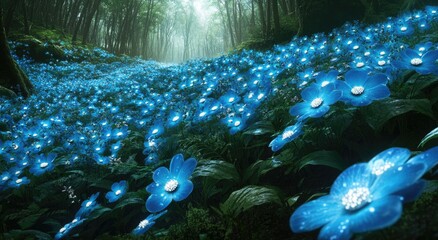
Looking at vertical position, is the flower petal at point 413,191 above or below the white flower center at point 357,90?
below

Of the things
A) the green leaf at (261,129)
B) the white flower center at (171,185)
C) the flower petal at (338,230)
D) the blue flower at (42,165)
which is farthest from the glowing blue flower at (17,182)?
the flower petal at (338,230)

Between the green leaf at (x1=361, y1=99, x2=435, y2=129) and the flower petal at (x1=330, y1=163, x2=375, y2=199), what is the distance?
2.84 ft

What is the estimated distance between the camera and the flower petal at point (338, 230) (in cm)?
63

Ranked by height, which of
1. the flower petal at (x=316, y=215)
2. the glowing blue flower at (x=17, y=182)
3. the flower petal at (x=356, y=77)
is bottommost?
the glowing blue flower at (x=17, y=182)

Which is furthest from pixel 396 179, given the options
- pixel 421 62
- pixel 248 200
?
pixel 421 62

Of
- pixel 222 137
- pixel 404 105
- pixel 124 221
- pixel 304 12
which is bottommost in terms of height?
pixel 124 221

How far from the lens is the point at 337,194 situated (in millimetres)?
750

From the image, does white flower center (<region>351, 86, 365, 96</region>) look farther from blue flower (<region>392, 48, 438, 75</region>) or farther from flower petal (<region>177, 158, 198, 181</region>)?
flower petal (<region>177, 158, 198, 181</region>)

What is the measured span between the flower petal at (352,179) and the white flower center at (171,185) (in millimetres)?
752

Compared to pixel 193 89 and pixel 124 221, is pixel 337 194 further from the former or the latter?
pixel 193 89

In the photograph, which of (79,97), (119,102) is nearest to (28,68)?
(79,97)

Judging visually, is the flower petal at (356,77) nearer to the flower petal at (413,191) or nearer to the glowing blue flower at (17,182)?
the flower petal at (413,191)

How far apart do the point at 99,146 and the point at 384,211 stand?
2.69m

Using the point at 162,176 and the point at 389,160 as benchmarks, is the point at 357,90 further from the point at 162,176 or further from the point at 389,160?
the point at 162,176
